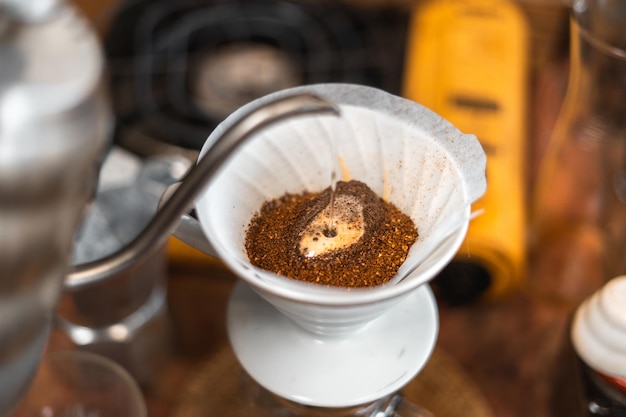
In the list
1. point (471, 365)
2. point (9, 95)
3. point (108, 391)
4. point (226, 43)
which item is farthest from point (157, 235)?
point (226, 43)

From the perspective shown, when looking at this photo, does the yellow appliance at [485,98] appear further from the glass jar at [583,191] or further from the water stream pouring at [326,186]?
the water stream pouring at [326,186]

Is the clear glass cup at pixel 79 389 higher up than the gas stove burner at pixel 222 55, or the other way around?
the gas stove burner at pixel 222 55

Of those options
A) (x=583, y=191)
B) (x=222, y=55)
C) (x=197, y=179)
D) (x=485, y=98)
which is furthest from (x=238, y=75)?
(x=197, y=179)

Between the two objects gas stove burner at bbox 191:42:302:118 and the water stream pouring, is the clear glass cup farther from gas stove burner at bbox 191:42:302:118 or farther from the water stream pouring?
gas stove burner at bbox 191:42:302:118

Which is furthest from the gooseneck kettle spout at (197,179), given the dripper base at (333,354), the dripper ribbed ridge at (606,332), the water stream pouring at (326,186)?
the dripper ribbed ridge at (606,332)

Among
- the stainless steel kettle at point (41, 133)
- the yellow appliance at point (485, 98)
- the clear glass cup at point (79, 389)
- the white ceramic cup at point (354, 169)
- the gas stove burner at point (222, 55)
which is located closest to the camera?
the stainless steel kettle at point (41, 133)

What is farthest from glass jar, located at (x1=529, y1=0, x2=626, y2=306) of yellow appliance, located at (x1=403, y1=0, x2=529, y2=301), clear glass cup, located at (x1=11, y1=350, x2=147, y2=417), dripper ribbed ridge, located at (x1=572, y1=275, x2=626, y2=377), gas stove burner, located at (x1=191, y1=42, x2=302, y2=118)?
clear glass cup, located at (x1=11, y1=350, x2=147, y2=417)
